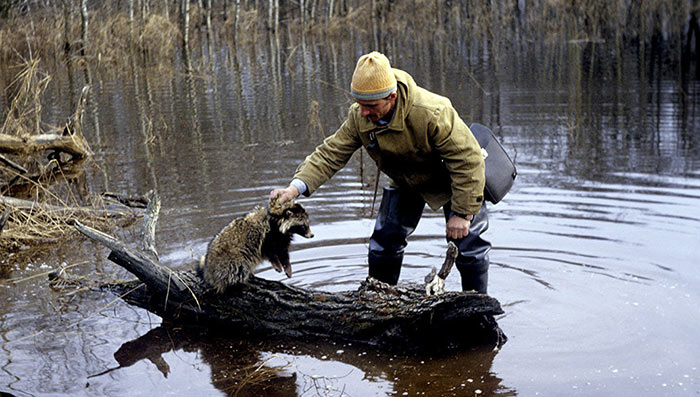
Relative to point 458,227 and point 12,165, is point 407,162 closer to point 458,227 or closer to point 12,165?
point 458,227

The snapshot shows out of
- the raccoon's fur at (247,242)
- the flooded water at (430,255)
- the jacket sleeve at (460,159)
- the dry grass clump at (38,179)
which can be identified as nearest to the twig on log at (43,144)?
the dry grass clump at (38,179)

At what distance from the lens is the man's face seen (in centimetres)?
473

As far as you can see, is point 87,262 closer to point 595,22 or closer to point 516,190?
point 516,190

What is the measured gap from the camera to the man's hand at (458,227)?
5039 millimetres

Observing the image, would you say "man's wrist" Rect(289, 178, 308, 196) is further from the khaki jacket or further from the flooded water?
the flooded water

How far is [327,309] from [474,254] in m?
1.17

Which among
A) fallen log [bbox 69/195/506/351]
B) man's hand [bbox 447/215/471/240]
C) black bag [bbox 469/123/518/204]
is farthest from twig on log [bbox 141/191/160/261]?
black bag [bbox 469/123/518/204]

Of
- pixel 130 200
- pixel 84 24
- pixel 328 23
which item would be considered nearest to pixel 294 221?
pixel 130 200

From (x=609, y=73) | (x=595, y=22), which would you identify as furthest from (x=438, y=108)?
(x=595, y=22)

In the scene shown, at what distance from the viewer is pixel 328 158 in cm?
545

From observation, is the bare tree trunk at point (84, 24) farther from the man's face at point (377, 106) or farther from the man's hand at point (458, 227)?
the man's hand at point (458, 227)

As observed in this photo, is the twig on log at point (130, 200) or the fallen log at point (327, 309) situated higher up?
the twig on log at point (130, 200)

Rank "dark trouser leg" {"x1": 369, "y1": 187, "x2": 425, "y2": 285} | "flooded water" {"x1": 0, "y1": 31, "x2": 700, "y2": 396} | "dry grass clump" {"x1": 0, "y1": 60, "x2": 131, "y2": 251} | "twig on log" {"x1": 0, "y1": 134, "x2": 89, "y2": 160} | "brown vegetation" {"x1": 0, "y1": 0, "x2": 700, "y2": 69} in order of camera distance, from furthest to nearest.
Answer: "brown vegetation" {"x1": 0, "y1": 0, "x2": 700, "y2": 69} → "twig on log" {"x1": 0, "y1": 134, "x2": 89, "y2": 160} → "dry grass clump" {"x1": 0, "y1": 60, "x2": 131, "y2": 251} → "dark trouser leg" {"x1": 369, "y1": 187, "x2": 425, "y2": 285} → "flooded water" {"x1": 0, "y1": 31, "x2": 700, "y2": 396}

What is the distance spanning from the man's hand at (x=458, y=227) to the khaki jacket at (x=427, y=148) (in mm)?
96
